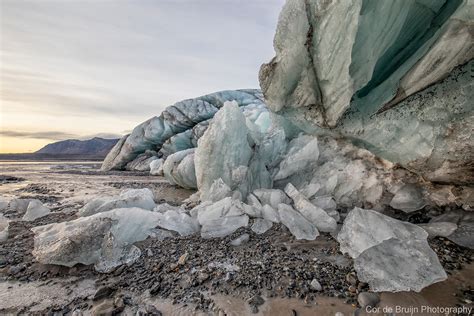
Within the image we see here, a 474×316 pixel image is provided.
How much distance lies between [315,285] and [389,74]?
3819 mm

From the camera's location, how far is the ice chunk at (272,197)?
5.11 metres

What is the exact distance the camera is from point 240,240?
13.1ft

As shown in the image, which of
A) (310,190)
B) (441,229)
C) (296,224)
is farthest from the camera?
(310,190)

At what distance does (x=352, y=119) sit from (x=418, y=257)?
9.37 feet

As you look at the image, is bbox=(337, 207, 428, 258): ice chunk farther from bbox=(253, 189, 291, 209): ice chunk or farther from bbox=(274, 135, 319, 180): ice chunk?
bbox=(274, 135, 319, 180): ice chunk

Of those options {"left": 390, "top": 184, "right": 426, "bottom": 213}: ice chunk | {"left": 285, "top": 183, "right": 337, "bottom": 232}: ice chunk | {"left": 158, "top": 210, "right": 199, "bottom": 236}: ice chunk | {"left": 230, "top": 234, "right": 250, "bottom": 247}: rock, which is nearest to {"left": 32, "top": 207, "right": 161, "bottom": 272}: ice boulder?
{"left": 158, "top": 210, "right": 199, "bottom": 236}: ice chunk

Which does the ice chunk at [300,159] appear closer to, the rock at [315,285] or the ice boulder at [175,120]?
the rock at [315,285]

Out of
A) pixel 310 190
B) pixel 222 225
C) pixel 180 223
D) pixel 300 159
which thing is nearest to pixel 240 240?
pixel 222 225

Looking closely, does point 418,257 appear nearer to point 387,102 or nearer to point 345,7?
point 387,102

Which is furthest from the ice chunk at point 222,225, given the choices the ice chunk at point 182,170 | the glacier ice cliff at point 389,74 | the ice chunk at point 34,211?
the ice chunk at point 182,170

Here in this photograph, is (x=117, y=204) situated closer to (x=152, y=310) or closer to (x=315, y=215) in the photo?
(x=152, y=310)

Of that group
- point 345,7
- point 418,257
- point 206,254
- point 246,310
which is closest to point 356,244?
point 418,257

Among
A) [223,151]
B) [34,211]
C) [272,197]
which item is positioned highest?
[223,151]

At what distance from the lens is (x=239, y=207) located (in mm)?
4809
